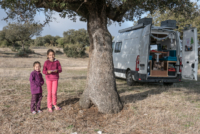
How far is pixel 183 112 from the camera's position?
4891 mm

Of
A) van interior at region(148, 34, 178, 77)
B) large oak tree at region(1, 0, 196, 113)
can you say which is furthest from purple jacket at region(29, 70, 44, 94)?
van interior at region(148, 34, 178, 77)

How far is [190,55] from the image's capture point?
343 inches

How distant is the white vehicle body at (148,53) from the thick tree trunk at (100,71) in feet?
11.7

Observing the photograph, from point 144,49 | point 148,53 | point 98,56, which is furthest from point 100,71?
point 144,49

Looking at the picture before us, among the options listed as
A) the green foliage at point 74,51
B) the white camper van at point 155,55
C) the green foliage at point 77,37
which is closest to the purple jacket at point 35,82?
the white camper van at point 155,55

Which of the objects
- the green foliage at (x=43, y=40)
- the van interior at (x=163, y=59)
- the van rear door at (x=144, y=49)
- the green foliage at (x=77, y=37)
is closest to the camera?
the van rear door at (x=144, y=49)

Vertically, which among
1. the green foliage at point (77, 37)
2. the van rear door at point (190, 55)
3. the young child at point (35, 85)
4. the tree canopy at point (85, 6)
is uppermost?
the green foliage at point (77, 37)

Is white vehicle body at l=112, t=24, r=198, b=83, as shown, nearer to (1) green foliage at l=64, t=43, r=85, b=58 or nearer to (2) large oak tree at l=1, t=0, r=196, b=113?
(2) large oak tree at l=1, t=0, r=196, b=113

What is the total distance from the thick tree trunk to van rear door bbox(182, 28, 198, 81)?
5.14 meters

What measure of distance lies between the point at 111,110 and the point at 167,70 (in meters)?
5.67

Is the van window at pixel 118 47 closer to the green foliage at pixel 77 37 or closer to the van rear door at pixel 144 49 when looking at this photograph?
the van rear door at pixel 144 49

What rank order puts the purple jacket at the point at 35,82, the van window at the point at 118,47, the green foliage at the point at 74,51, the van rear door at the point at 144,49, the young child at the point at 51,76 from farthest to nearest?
the green foliage at the point at 74,51, the van window at the point at 118,47, the van rear door at the point at 144,49, the young child at the point at 51,76, the purple jacket at the point at 35,82

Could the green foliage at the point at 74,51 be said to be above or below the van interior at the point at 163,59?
above

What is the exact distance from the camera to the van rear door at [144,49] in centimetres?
816
